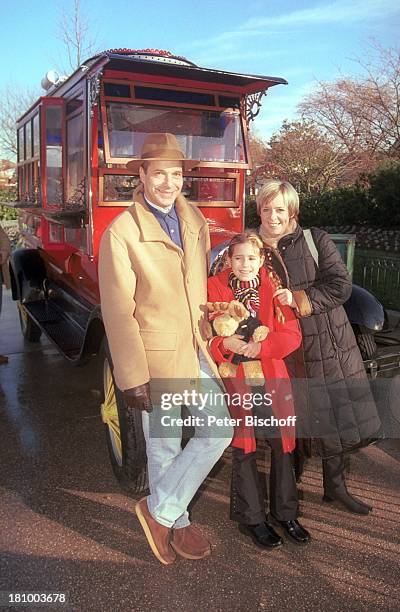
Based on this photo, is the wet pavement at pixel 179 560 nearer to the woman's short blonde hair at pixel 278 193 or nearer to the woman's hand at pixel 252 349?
the woman's hand at pixel 252 349

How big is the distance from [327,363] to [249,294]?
54 cm

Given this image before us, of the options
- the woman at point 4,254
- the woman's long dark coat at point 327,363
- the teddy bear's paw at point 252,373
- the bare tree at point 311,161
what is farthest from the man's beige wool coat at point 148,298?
the bare tree at point 311,161

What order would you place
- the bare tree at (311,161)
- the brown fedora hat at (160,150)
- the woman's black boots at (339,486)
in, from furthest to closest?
the bare tree at (311,161), the woman's black boots at (339,486), the brown fedora hat at (160,150)

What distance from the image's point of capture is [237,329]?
2.53 m

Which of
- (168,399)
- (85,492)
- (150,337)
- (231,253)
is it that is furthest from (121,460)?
(231,253)

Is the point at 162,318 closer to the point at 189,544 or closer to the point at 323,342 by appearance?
the point at 323,342

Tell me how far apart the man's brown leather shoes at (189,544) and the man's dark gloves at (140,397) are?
72 centimetres

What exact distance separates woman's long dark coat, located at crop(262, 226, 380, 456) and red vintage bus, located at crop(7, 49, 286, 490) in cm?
99

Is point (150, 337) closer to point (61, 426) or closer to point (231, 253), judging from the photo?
point (231, 253)

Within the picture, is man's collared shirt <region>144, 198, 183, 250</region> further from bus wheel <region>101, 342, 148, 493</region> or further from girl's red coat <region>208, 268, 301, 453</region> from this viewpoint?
bus wheel <region>101, 342, 148, 493</region>

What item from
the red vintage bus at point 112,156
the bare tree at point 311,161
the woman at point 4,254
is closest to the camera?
the red vintage bus at point 112,156

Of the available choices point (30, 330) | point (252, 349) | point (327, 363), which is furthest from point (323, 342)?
point (30, 330)

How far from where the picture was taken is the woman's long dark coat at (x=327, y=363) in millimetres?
2670

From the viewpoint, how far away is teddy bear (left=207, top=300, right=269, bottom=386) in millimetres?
2445
